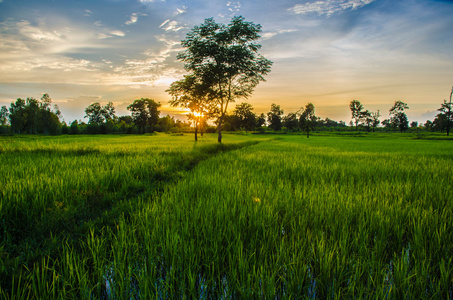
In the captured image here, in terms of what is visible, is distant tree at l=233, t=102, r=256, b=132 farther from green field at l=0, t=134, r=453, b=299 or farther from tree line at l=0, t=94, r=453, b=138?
green field at l=0, t=134, r=453, b=299

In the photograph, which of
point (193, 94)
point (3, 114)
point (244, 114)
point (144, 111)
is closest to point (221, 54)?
point (193, 94)

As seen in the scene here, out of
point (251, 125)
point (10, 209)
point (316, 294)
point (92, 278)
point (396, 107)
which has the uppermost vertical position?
point (396, 107)

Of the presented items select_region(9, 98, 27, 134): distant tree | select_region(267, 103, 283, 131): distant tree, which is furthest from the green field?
select_region(267, 103, 283, 131): distant tree

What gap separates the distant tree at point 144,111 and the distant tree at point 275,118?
181 feet

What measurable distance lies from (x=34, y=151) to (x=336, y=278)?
429 inches

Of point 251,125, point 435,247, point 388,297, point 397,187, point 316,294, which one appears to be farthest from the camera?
point 251,125

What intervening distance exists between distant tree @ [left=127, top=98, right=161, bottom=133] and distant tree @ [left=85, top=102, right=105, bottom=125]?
103 feet

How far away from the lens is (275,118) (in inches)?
3730

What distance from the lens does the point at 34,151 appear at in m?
7.78

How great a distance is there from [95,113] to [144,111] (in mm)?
38054

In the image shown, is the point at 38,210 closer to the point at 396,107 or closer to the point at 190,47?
the point at 190,47

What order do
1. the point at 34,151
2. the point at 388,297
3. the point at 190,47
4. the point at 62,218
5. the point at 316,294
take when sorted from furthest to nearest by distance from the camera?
the point at 190,47 < the point at 34,151 < the point at 62,218 < the point at 316,294 < the point at 388,297

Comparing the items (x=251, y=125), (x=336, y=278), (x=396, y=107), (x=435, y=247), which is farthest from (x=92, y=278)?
(x=396, y=107)

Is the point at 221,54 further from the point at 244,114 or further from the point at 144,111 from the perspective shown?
the point at 244,114
